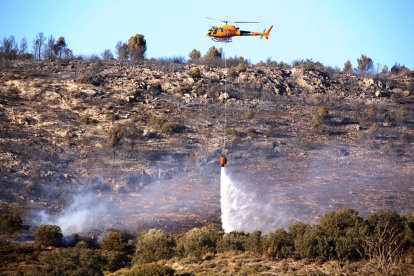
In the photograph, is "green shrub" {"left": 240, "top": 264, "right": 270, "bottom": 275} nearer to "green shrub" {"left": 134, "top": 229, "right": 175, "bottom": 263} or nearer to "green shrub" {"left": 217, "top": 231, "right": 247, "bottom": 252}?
"green shrub" {"left": 217, "top": 231, "right": 247, "bottom": 252}

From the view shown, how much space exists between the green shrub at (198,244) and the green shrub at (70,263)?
5.18 metres

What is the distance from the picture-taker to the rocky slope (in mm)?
49562

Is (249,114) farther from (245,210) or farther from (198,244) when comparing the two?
(198,244)

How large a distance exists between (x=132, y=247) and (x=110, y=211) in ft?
25.9

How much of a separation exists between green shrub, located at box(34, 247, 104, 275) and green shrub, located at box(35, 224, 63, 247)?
155 inches

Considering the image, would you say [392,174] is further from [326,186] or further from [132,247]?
[132,247]

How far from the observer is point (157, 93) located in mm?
71312

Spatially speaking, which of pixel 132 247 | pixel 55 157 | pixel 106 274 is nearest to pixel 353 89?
pixel 55 157

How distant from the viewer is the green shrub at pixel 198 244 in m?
34.5

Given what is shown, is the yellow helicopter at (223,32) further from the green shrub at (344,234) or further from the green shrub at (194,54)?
the green shrub at (194,54)

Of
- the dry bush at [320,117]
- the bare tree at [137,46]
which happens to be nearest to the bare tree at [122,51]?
the bare tree at [137,46]

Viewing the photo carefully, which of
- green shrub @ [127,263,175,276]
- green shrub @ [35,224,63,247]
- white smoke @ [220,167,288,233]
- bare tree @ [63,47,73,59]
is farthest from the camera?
bare tree @ [63,47,73,59]

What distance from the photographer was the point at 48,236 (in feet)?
128

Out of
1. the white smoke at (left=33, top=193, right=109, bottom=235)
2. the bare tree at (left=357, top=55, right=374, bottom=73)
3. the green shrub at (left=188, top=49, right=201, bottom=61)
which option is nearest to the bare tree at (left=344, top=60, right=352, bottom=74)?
the bare tree at (left=357, top=55, right=374, bottom=73)
